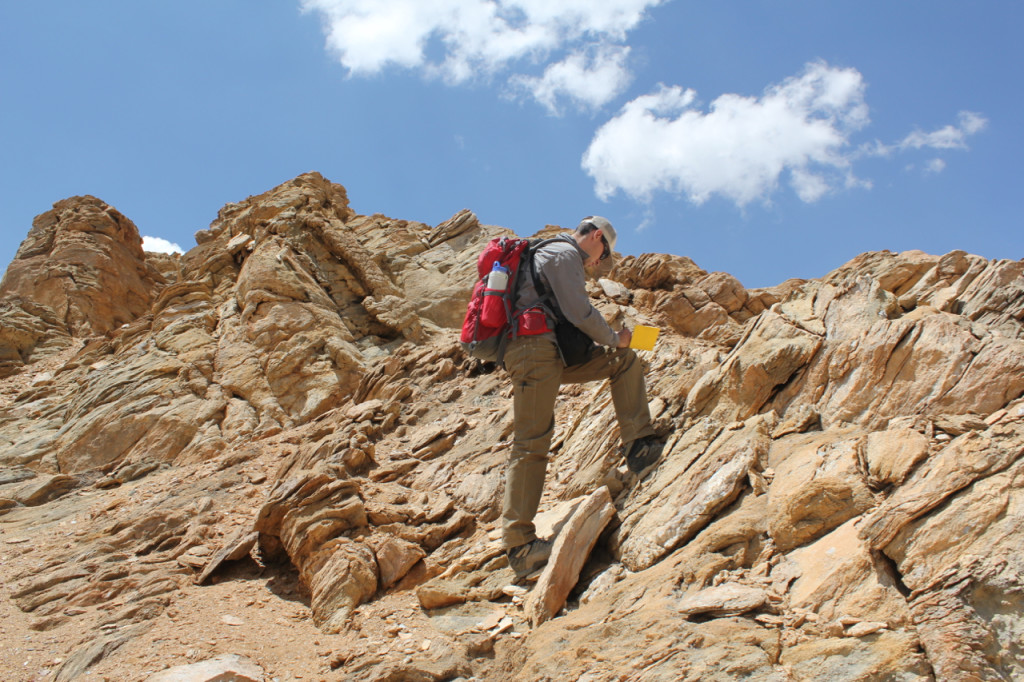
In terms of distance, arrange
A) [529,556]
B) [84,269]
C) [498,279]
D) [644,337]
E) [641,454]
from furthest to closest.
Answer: [84,269] → [641,454] → [644,337] → [498,279] → [529,556]

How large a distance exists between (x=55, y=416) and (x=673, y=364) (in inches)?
618

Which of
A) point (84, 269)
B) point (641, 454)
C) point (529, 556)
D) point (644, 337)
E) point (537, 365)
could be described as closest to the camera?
point (529, 556)

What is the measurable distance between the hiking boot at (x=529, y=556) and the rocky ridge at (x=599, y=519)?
0.57 feet

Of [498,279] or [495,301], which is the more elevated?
[498,279]

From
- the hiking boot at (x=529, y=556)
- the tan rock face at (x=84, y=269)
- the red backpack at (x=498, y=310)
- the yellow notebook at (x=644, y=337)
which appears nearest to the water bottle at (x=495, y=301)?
the red backpack at (x=498, y=310)

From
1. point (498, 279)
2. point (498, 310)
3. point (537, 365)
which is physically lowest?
point (537, 365)

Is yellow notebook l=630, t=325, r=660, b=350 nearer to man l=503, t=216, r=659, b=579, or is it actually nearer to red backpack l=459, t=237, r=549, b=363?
man l=503, t=216, r=659, b=579

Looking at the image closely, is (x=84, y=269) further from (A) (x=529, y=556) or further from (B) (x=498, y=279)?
(A) (x=529, y=556)

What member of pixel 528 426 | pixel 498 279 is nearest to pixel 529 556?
pixel 528 426

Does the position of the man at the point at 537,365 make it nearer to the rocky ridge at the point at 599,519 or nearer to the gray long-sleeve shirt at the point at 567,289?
the gray long-sleeve shirt at the point at 567,289

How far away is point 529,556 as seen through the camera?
19.2 feet

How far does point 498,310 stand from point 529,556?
2.35 metres

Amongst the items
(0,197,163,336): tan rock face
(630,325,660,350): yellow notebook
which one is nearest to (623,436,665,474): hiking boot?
(630,325,660,350): yellow notebook

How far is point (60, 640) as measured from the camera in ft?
20.6
